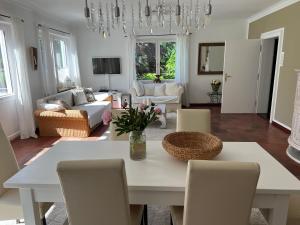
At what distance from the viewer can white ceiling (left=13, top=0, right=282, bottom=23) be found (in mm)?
4364

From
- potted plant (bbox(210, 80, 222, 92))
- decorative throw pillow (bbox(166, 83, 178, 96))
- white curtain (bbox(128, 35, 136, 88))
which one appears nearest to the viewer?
decorative throw pillow (bbox(166, 83, 178, 96))

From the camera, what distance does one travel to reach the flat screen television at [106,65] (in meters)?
7.12

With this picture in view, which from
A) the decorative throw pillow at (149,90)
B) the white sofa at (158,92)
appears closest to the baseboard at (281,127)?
the white sofa at (158,92)

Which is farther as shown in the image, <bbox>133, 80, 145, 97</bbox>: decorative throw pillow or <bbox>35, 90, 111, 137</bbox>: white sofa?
<bbox>133, 80, 145, 97</bbox>: decorative throw pillow

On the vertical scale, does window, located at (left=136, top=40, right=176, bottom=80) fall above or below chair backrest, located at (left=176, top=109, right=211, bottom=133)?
above

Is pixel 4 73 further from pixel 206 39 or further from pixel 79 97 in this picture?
pixel 206 39

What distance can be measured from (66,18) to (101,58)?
5.11 feet

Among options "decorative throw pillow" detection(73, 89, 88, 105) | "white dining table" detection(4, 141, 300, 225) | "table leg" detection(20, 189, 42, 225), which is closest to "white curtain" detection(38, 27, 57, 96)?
"decorative throw pillow" detection(73, 89, 88, 105)

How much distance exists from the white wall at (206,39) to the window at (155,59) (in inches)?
24.4

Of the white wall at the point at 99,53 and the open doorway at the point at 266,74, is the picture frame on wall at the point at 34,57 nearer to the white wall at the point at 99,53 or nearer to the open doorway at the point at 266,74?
the white wall at the point at 99,53

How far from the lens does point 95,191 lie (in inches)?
44.1

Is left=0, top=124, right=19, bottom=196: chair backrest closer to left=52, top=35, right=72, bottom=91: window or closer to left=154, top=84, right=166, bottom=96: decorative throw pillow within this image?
left=52, top=35, right=72, bottom=91: window

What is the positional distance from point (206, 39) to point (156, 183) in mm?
6377

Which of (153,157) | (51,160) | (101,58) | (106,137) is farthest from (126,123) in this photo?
(101,58)
